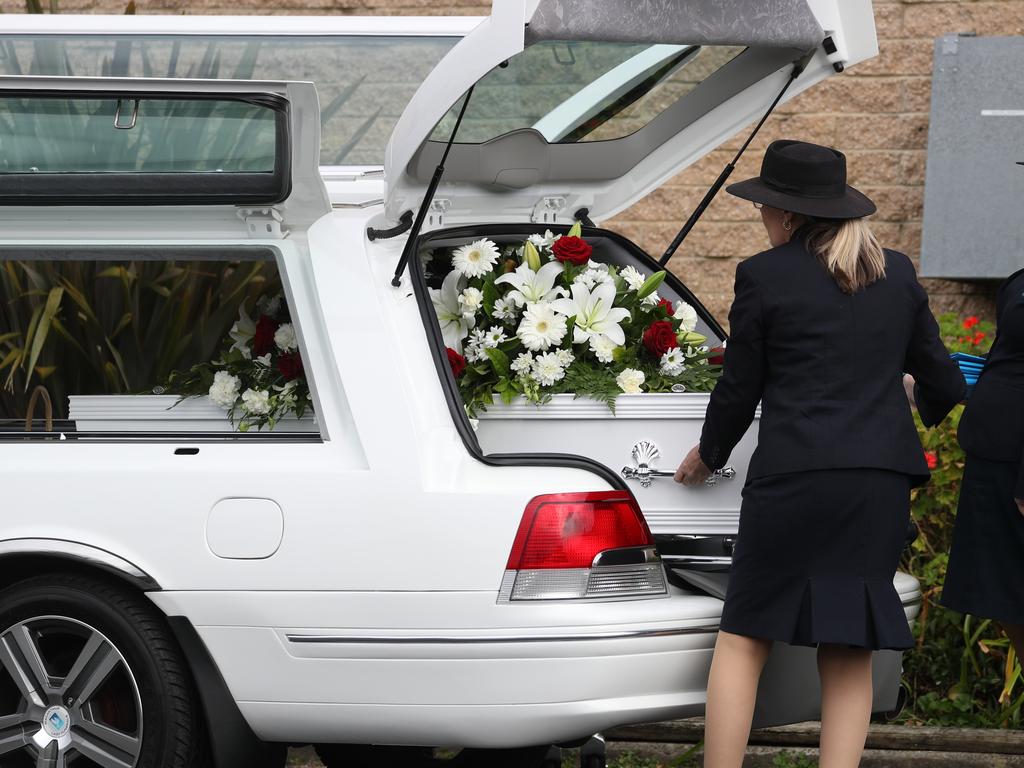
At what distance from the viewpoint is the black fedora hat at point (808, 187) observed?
299 centimetres

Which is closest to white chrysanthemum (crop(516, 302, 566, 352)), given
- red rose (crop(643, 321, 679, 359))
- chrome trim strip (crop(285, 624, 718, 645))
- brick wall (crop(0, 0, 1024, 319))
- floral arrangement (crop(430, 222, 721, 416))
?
floral arrangement (crop(430, 222, 721, 416))

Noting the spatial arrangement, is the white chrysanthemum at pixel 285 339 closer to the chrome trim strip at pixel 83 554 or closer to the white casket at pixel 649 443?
the white casket at pixel 649 443

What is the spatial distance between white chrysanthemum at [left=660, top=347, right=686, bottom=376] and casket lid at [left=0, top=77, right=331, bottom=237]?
100 centimetres

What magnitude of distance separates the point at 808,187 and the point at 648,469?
2.59 feet

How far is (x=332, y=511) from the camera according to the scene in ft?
9.52

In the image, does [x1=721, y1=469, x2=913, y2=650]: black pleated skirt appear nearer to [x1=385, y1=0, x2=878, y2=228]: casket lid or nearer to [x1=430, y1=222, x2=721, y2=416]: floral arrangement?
[x1=430, y1=222, x2=721, y2=416]: floral arrangement

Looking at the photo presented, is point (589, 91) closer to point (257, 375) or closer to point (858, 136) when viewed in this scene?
point (257, 375)

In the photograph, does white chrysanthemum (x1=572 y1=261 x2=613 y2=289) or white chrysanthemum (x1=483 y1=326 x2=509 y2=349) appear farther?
white chrysanthemum (x1=572 y1=261 x2=613 y2=289)

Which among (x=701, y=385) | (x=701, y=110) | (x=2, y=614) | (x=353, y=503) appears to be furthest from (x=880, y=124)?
(x=2, y=614)

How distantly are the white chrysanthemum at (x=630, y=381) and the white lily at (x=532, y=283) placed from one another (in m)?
0.30

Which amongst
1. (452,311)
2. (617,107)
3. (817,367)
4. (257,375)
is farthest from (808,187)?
(257,375)

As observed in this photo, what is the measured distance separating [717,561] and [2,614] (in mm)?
1689

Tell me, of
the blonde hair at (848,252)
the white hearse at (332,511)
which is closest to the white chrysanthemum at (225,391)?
the white hearse at (332,511)

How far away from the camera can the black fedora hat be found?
2.99m
